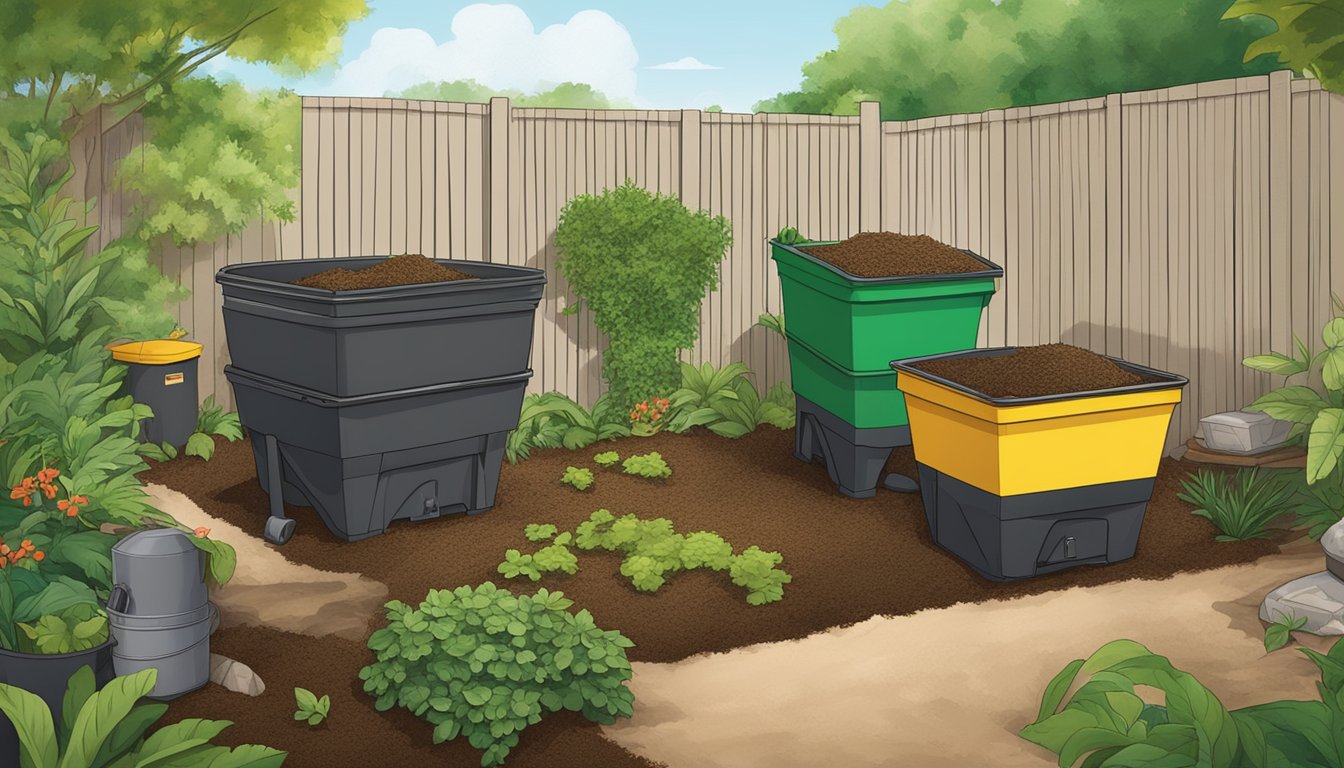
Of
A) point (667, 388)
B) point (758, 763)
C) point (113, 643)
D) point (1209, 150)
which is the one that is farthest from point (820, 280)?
point (113, 643)

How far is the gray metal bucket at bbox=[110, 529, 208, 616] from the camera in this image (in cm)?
436

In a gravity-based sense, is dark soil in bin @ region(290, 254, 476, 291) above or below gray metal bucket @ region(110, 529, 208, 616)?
above

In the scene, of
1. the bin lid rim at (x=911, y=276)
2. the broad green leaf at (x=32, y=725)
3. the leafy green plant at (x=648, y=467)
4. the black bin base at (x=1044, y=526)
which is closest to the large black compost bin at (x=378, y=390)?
the leafy green plant at (x=648, y=467)

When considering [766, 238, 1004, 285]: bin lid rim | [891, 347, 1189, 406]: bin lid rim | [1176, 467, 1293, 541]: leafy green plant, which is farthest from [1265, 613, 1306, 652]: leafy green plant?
[766, 238, 1004, 285]: bin lid rim

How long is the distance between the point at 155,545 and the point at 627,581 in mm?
2162

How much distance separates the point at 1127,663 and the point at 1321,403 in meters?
3.92

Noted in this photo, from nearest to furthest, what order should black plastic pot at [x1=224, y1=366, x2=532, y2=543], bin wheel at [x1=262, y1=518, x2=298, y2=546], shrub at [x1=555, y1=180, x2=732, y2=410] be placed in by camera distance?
black plastic pot at [x1=224, y1=366, x2=532, y2=543] < bin wheel at [x1=262, y1=518, x2=298, y2=546] < shrub at [x1=555, y1=180, x2=732, y2=410]

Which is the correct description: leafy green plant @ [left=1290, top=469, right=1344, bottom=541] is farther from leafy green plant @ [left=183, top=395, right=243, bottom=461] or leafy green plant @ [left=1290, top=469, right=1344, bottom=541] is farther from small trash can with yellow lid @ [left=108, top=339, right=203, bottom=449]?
small trash can with yellow lid @ [left=108, top=339, right=203, bottom=449]

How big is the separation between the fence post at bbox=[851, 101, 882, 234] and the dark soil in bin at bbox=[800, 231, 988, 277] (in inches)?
79.7

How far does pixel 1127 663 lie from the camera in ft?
9.87

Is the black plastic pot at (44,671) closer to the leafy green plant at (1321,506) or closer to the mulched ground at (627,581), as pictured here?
the mulched ground at (627,581)

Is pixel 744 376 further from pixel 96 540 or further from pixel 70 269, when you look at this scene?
pixel 96 540

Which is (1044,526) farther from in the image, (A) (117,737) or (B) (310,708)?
(A) (117,737)

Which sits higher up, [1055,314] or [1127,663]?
[1055,314]
